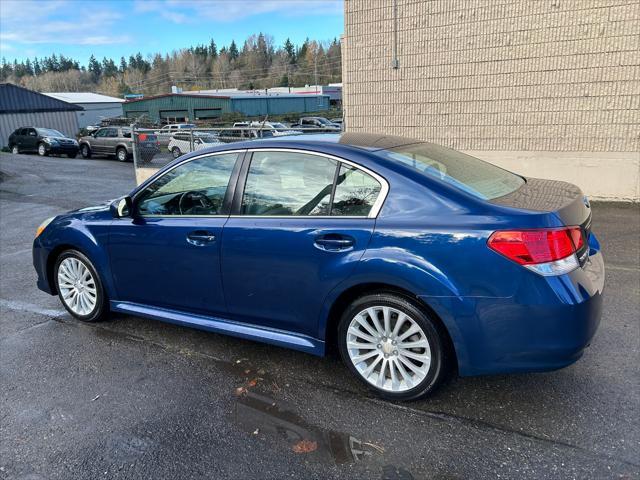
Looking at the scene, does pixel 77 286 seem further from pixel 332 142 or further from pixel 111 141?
pixel 111 141

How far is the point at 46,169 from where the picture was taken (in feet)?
65.7

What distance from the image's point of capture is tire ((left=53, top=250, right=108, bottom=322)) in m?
4.45

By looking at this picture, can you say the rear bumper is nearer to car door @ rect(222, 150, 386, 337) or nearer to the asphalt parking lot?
the asphalt parking lot

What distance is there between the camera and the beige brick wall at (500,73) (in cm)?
878

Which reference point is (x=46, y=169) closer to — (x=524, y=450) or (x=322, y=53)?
(x=524, y=450)

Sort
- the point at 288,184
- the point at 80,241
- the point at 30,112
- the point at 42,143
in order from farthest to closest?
the point at 30,112, the point at 42,143, the point at 80,241, the point at 288,184

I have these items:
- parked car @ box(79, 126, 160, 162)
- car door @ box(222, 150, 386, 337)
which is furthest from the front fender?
parked car @ box(79, 126, 160, 162)

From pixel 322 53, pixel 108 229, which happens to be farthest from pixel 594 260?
pixel 322 53

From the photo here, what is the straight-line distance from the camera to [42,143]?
2823 centimetres

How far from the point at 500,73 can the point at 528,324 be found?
26.4 feet

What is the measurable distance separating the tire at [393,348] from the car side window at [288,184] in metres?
0.69

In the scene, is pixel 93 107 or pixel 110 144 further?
pixel 93 107

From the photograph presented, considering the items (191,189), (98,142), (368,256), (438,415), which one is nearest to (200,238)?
(191,189)

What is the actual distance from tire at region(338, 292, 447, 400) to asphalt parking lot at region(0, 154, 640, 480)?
0.14m
